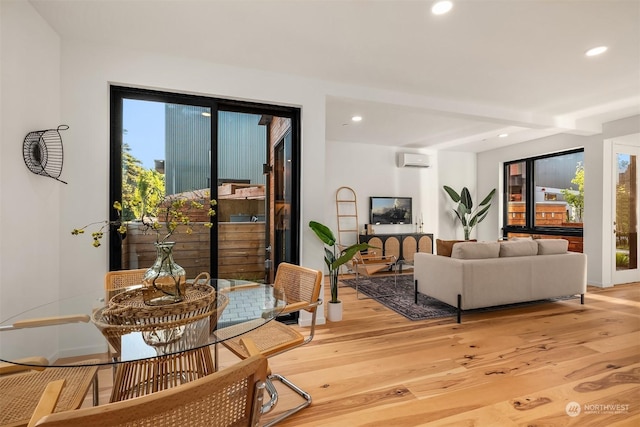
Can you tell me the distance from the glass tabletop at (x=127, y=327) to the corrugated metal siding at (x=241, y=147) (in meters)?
1.68

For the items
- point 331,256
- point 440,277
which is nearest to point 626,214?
point 440,277

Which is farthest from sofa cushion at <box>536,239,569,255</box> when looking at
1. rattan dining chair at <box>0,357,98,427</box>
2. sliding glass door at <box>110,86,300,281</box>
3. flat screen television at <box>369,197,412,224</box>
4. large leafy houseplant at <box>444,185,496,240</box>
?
rattan dining chair at <box>0,357,98,427</box>

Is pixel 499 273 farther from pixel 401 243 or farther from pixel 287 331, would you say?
pixel 401 243

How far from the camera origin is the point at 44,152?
7.58ft

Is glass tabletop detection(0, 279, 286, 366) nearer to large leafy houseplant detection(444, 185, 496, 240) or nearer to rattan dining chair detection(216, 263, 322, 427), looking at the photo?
rattan dining chair detection(216, 263, 322, 427)

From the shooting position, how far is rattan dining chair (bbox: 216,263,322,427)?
5.76 feet

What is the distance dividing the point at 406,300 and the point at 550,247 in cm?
193

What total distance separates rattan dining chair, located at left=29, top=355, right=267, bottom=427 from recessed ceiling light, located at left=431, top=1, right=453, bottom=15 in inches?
95.3

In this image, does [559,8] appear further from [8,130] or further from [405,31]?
[8,130]

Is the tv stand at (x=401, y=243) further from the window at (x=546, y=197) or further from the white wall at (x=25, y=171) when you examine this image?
the white wall at (x=25, y=171)

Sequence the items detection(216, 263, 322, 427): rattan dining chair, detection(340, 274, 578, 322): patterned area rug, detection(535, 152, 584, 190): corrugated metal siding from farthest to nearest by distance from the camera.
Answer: detection(535, 152, 584, 190): corrugated metal siding → detection(340, 274, 578, 322): patterned area rug → detection(216, 263, 322, 427): rattan dining chair

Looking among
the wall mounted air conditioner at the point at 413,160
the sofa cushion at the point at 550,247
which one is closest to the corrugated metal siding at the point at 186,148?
the sofa cushion at the point at 550,247

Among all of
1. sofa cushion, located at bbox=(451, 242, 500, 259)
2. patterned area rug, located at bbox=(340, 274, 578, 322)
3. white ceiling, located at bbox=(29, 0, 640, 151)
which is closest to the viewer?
white ceiling, located at bbox=(29, 0, 640, 151)

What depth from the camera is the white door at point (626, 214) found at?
5.06m
